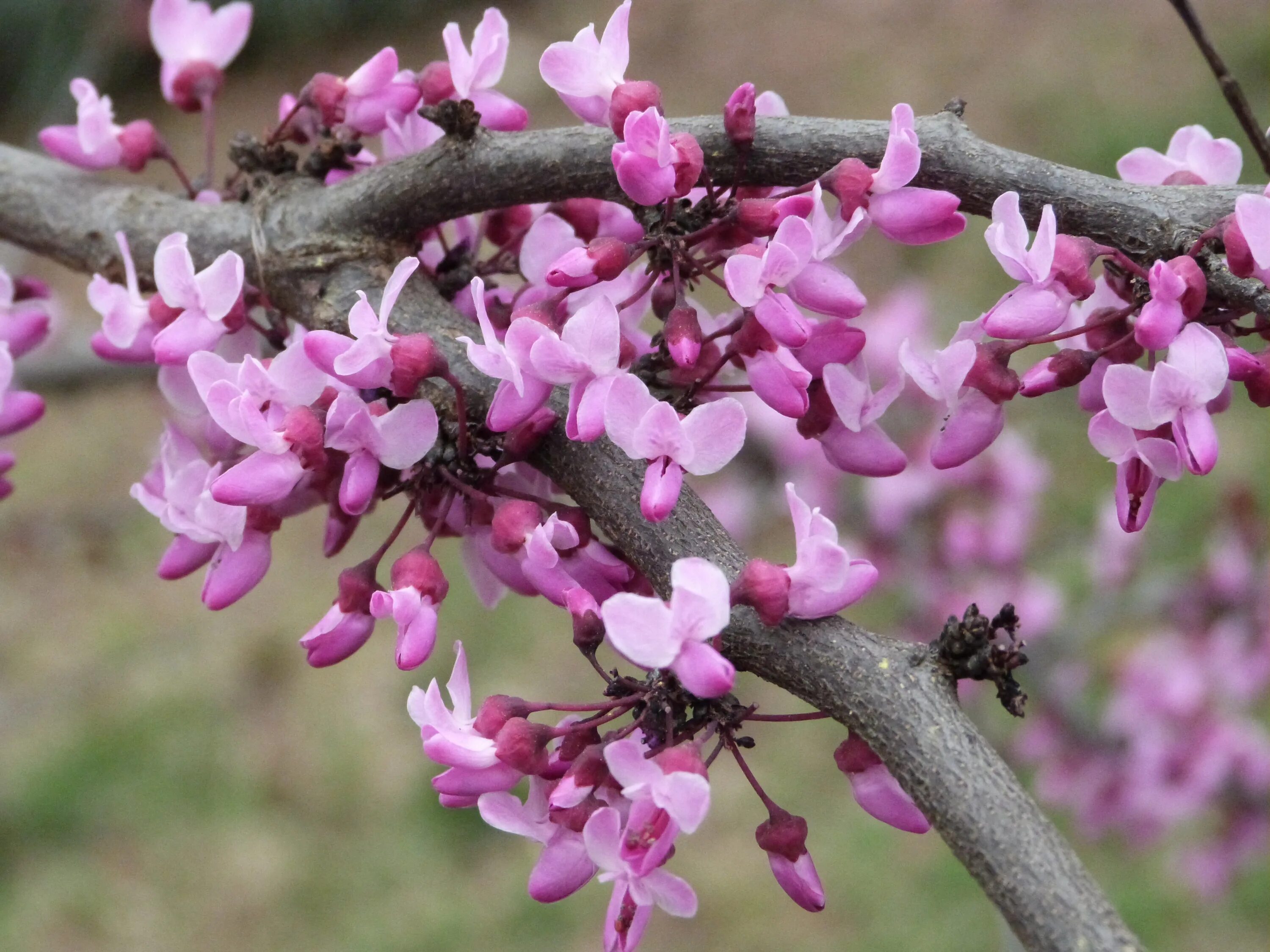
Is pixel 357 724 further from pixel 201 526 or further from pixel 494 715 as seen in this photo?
pixel 494 715

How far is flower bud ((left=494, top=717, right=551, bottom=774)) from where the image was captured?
70 cm

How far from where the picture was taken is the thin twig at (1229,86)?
33.3 inches

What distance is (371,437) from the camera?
76cm

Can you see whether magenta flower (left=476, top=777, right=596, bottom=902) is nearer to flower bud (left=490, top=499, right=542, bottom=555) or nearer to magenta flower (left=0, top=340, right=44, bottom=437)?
flower bud (left=490, top=499, right=542, bottom=555)

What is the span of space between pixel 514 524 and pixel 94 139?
0.58 metres

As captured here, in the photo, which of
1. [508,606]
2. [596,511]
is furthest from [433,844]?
[596,511]

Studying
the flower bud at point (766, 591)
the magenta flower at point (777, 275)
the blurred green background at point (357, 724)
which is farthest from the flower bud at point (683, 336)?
the blurred green background at point (357, 724)

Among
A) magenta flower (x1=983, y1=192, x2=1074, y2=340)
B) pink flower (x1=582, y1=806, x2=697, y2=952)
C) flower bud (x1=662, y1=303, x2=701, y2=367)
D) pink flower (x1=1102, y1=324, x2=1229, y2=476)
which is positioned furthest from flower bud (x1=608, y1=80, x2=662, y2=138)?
pink flower (x1=582, y1=806, x2=697, y2=952)

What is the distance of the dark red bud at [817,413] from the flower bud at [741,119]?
165 mm

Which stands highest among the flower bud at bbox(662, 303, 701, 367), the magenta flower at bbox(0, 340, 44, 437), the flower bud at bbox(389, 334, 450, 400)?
the flower bud at bbox(662, 303, 701, 367)

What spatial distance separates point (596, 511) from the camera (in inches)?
30.3

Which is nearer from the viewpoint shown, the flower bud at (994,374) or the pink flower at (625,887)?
the pink flower at (625,887)

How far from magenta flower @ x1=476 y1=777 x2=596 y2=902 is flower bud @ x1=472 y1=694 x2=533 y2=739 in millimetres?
37

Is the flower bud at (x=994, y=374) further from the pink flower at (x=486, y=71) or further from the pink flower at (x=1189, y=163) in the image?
the pink flower at (x=486, y=71)
